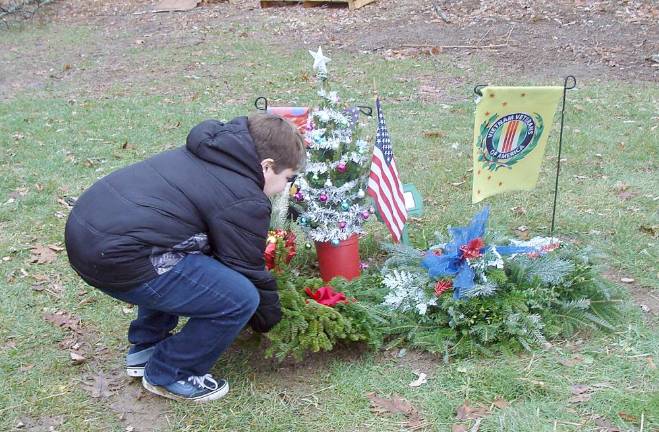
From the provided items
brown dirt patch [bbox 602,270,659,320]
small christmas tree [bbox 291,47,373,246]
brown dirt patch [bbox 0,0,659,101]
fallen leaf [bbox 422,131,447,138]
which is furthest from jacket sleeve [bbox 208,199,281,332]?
brown dirt patch [bbox 0,0,659,101]

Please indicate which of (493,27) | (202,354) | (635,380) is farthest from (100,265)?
(493,27)

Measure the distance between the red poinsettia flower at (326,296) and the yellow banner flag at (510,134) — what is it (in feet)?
3.04

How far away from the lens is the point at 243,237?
2697mm

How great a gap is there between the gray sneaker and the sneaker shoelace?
0.33 m

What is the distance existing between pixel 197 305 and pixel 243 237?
0.36 metres

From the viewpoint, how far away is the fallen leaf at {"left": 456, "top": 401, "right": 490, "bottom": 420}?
9.51 ft

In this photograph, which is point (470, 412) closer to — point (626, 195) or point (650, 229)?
point (650, 229)

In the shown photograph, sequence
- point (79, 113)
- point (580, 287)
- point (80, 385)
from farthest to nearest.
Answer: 1. point (79, 113)
2. point (580, 287)
3. point (80, 385)

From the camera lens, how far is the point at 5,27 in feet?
44.0

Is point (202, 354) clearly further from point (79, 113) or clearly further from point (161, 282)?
point (79, 113)

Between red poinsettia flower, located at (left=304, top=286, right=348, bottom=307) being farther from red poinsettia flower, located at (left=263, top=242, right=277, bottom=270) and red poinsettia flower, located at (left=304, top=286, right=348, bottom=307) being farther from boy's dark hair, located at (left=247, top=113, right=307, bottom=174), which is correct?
boy's dark hair, located at (left=247, top=113, right=307, bottom=174)

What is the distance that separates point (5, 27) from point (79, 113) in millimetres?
6887

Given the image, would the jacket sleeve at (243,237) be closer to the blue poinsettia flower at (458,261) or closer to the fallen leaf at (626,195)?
the blue poinsettia flower at (458,261)

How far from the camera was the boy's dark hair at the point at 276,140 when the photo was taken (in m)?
2.75
